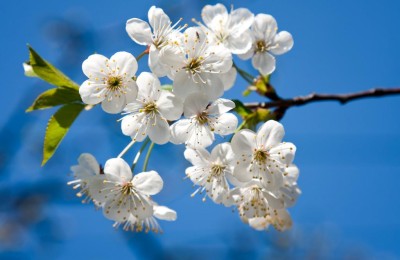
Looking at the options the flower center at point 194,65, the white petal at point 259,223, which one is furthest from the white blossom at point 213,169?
the white petal at point 259,223

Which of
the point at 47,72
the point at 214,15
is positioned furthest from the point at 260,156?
the point at 47,72

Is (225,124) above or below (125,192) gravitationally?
above

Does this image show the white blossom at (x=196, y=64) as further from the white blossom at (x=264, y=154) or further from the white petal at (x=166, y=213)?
the white petal at (x=166, y=213)

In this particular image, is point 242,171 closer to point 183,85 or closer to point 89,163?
point 183,85

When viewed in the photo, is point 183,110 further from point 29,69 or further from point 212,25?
point 29,69

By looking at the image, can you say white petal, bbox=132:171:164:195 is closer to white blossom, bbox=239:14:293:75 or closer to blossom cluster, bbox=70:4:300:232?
blossom cluster, bbox=70:4:300:232

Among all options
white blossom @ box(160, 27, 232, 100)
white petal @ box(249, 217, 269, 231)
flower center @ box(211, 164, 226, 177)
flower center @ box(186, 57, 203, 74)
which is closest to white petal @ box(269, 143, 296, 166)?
flower center @ box(211, 164, 226, 177)
